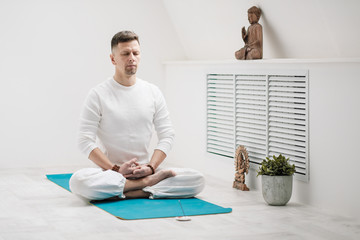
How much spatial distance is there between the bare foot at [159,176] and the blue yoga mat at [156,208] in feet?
0.43

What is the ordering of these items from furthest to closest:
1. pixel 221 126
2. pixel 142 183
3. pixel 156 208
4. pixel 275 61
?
1. pixel 221 126
2. pixel 275 61
3. pixel 142 183
4. pixel 156 208

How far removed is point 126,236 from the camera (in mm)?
3160

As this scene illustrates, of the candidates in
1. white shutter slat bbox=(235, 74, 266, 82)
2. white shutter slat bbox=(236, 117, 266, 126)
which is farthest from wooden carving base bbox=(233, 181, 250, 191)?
white shutter slat bbox=(235, 74, 266, 82)

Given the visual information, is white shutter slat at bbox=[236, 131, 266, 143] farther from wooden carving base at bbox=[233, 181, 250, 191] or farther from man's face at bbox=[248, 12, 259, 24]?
man's face at bbox=[248, 12, 259, 24]

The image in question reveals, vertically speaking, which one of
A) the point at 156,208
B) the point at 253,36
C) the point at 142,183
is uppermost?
the point at 253,36

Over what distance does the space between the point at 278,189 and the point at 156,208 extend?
2.51ft

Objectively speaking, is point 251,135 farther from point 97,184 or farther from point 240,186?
point 97,184

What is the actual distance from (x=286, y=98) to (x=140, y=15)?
87.1 inches

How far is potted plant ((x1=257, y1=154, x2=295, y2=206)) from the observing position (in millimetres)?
3947

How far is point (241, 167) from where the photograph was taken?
181 inches

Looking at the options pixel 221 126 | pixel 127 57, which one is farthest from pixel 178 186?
pixel 221 126

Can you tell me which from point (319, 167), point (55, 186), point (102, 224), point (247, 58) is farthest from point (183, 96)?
point (102, 224)

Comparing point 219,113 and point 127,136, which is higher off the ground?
point 219,113

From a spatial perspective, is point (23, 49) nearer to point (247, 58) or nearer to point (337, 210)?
point (247, 58)
